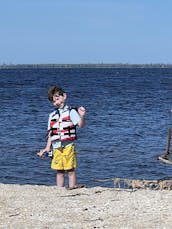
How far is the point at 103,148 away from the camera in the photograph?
18.4m

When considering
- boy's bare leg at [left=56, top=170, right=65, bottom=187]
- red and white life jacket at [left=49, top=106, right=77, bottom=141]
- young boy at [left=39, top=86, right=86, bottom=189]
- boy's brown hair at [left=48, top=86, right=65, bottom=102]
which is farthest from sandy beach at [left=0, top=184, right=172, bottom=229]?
boy's brown hair at [left=48, top=86, right=65, bottom=102]

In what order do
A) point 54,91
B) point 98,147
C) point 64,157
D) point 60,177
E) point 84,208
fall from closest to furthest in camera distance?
1. point 84,208
2. point 54,91
3. point 64,157
4. point 60,177
5. point 98,147

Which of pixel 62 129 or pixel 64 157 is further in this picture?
pixel 64 157

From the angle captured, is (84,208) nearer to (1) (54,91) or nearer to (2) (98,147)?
(1) (54,91)

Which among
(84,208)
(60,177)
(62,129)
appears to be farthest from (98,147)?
(84,208)

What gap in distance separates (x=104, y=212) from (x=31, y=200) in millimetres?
1207

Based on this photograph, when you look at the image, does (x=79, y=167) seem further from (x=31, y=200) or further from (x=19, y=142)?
(x=31, y=200)

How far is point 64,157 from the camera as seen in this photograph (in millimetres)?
9297

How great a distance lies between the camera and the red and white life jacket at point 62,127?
29.8 ft

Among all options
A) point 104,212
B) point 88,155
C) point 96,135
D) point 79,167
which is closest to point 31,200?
point 104,212

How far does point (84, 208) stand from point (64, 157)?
1541mm

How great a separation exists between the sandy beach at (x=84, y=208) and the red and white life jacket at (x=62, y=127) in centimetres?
77

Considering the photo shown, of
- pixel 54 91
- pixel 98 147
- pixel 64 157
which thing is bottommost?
pixel 98 147

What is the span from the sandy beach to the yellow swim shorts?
1.14ft
